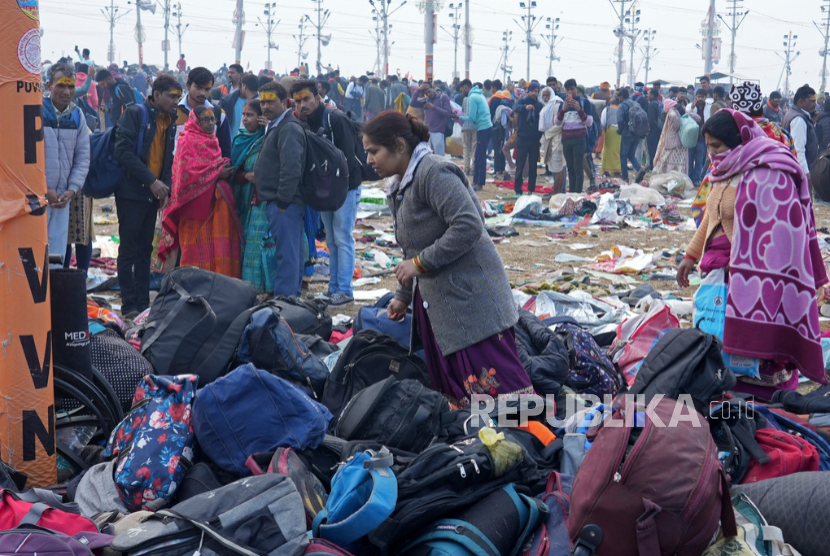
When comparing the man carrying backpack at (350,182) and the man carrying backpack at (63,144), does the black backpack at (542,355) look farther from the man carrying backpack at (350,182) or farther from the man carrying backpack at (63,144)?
the man carrying backpack at (63,144)

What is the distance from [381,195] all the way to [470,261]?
8449 millimetres

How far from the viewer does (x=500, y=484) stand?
2.87 m

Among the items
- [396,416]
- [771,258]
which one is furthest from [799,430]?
[396,416]

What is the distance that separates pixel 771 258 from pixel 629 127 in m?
12.0

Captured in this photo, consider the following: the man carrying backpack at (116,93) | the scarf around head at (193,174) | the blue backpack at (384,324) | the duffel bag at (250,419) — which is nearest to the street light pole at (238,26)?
the man carrying backpack at (116,93)

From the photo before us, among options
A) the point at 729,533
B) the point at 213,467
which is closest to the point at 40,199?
the point at 213,467

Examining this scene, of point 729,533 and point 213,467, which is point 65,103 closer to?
point 213,467

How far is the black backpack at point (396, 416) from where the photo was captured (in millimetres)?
3316

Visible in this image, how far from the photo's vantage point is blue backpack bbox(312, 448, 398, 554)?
102 inches

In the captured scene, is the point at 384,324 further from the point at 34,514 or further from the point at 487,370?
the point at 34,514

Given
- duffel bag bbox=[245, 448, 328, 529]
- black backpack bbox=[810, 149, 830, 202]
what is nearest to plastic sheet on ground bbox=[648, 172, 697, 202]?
black backpack bbox=[810, 149, 830, 202]

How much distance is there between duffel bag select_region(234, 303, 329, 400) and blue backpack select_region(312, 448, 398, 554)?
1228 millimetres

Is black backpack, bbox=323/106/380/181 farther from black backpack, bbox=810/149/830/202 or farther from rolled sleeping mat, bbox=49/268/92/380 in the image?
black backpack, bbox=810/149/830/202

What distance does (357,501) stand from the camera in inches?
105
